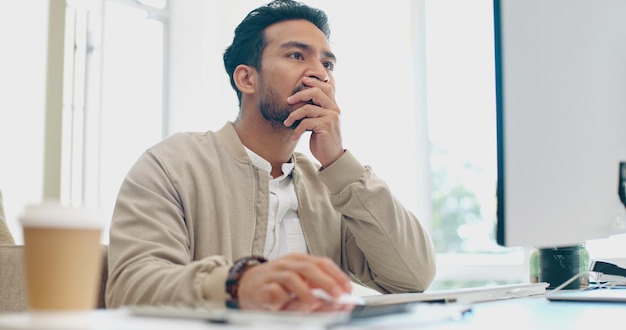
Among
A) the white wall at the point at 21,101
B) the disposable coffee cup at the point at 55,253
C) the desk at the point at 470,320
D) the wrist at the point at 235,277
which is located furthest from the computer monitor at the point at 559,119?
the white wall at the point at 21,101

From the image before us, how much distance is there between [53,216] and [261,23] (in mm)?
1388

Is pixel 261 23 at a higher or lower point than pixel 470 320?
higher

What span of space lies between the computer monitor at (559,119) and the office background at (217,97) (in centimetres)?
213

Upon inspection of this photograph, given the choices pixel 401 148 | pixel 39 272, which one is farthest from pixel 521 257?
pixel 39 272

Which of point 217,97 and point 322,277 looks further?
point 217,97

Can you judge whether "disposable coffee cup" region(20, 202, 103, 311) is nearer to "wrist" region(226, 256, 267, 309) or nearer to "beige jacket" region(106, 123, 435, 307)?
"wrist" region(226, 256, 267, 309)

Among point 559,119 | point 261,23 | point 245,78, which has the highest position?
point 261,23

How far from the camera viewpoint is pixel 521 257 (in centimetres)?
347

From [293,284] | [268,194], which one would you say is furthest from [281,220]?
[293,284]

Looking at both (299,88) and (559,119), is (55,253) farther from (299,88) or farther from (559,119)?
(299,88)

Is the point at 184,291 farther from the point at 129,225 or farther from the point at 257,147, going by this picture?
the point at 257,147

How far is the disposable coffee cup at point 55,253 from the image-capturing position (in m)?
0.66

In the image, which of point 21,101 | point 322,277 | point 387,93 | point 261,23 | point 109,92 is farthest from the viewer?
point 387,93

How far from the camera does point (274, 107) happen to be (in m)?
1.82
